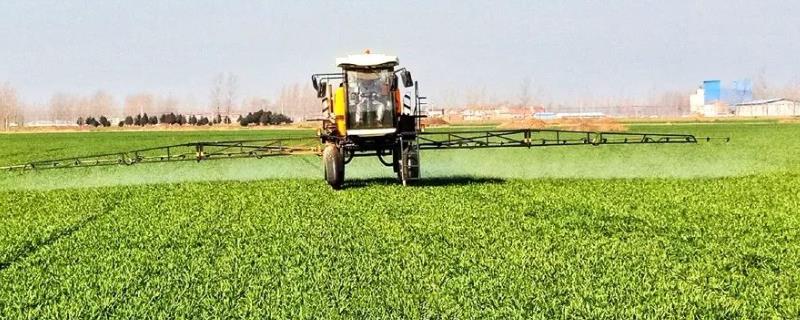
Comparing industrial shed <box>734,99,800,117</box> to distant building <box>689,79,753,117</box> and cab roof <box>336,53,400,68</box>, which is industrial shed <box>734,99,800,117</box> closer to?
distant building <box>689,79,753,117</box>

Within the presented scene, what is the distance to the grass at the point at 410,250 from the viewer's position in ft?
24.6

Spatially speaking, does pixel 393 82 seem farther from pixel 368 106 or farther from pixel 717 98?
pixel 717 98

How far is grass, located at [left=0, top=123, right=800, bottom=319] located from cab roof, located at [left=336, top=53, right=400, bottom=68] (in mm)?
2817

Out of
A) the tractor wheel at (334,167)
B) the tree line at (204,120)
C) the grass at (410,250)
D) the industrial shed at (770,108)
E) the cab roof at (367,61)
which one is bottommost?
the industrial shed at (770,108)

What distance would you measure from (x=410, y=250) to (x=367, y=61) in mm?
9687

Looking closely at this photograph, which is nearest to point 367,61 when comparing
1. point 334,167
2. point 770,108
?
point 334,167

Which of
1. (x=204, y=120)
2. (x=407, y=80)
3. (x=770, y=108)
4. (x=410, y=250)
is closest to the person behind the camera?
(x=410, y=250)

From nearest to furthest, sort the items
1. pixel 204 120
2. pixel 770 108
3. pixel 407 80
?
pixel 407 80 < pixel 204 120 < pixel 770 108

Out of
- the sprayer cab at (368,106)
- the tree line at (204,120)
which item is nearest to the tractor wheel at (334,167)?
the sprayer cab at (368,106)

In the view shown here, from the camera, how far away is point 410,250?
33.7ft

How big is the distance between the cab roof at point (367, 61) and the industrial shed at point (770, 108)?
5510 inches

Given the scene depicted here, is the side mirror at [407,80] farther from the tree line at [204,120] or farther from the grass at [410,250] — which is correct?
the tree line at [204,120]

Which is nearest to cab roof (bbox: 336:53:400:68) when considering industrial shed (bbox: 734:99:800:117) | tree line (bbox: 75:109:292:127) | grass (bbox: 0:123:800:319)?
grass (bbox: 0:123:800:319)

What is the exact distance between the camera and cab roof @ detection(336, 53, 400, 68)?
1928 cm
